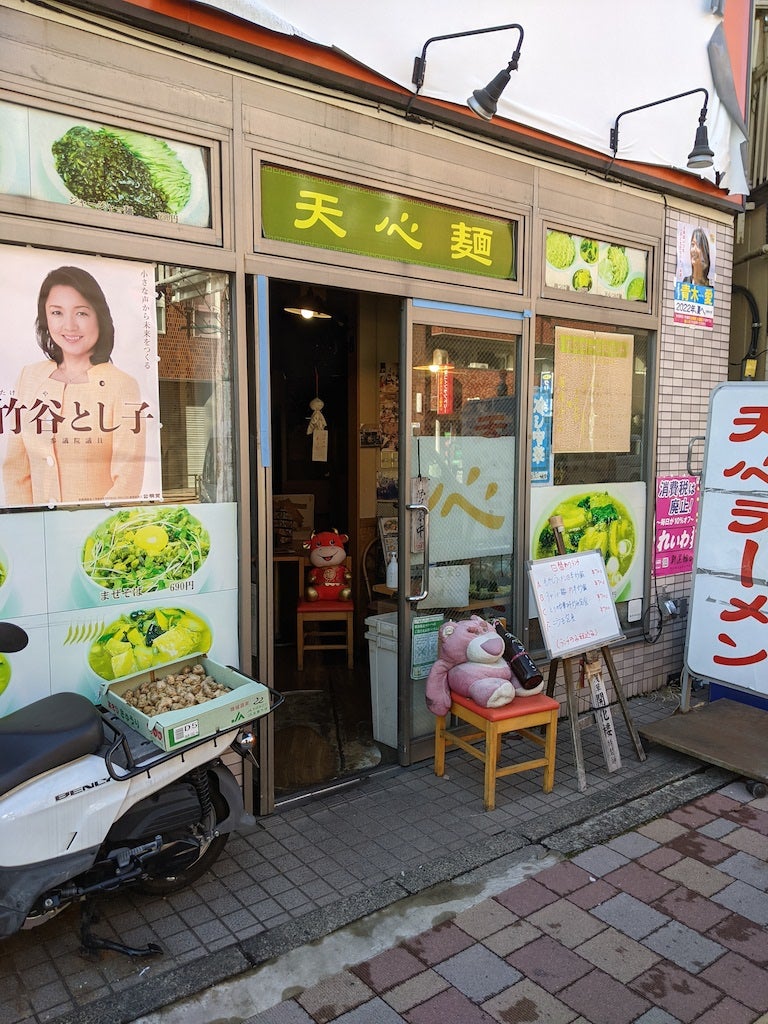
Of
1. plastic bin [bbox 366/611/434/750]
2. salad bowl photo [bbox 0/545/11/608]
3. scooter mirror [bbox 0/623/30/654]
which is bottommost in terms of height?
plastic bin [bbox 366/611/434/750]

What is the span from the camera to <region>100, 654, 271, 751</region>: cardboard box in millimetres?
3252

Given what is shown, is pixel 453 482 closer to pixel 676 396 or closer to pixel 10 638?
pixel 676 396

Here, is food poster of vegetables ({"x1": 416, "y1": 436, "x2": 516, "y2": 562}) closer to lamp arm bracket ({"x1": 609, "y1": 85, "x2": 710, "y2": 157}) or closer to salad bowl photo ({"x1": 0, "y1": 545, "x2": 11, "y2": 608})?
lamp arm bracket ({"x1": 609, "y1": 85, "x2": 710, "y2": 157})

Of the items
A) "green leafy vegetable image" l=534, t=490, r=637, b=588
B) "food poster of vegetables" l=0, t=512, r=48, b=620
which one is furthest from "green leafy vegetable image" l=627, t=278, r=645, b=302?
"food poster of vegetables" l=0, t=512, r=48, b=620

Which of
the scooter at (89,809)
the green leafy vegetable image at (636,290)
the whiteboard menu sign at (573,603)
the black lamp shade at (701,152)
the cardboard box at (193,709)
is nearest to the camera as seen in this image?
the scooter at (89,809)

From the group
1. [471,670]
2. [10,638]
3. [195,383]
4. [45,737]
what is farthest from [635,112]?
[45,737]

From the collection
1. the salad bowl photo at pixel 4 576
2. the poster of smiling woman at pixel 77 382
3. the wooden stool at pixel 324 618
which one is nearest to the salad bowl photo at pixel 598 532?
the wooden stool at pixel 324 618

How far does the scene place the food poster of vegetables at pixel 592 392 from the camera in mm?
5746

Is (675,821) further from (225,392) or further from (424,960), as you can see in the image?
(225,392)

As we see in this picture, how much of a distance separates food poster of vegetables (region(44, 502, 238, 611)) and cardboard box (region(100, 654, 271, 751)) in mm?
407

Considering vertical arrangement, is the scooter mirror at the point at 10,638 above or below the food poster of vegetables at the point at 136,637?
above

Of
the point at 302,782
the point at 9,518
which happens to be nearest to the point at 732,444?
the point at 302,782

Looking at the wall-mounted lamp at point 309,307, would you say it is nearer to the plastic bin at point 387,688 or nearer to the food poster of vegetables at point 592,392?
the food poster of vegetables at point 592,392

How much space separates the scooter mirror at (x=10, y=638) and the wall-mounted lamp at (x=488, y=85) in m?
3.73
